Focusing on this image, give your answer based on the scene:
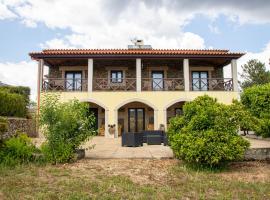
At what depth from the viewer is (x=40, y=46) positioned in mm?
18516

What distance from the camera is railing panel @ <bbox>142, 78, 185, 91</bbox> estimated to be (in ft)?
57.8

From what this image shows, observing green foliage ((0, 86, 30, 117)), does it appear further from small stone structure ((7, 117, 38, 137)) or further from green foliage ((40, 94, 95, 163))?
green foliage ((40, 94, 95, 163))

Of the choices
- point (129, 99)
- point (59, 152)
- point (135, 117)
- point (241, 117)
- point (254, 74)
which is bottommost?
point (59, 152)

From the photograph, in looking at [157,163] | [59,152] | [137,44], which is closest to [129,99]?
[137,44]

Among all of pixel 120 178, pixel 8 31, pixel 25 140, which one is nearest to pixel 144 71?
pixel 8 31

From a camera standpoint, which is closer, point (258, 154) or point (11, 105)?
point (258, 154)

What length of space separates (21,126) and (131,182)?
32.3 ft

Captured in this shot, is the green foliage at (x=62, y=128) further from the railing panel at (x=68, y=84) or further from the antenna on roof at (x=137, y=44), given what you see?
the antenna on roof at (x=137, y=44)

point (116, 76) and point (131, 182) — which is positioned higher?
point (116, 76)

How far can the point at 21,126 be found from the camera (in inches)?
536

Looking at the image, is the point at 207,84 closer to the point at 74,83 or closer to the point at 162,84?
the point at 162,84

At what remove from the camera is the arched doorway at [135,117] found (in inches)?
721

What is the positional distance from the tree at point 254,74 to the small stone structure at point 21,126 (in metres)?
25.4

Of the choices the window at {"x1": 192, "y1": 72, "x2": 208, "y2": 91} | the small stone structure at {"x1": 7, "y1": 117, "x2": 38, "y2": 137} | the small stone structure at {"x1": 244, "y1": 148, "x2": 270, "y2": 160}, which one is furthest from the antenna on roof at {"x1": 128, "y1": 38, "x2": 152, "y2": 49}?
the small stone structure at {"x1": 244, "y1": 148, "x2": 270, "y2": 160}
